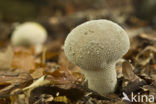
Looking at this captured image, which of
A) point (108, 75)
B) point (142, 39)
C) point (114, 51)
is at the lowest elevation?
point (108, 75)

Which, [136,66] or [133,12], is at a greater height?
[133,12]

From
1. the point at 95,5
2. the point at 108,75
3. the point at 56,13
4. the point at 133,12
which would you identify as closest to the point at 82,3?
the point at 95,5

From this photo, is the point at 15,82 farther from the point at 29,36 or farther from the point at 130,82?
the point at 29,36

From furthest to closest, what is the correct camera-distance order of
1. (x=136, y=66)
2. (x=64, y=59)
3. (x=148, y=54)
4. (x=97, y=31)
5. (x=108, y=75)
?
(x=64, y=59) < (x=148, y=54) < (x=136, y=66) < (x=108, y=75) < (x=97, y=31)

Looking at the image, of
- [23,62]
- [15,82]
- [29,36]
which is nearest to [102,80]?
[15,82]

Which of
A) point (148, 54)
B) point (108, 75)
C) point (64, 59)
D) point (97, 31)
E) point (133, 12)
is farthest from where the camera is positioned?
point (133, 12)

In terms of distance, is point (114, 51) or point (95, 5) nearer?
point (114, 51)

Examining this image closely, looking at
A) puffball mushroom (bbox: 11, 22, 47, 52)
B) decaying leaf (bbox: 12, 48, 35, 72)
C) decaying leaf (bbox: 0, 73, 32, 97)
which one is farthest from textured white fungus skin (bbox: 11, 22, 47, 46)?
decaying leaf (bbox: 0, 73, 32, 97)

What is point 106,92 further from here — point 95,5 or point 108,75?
point 95,5
